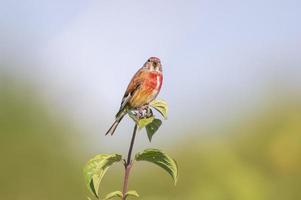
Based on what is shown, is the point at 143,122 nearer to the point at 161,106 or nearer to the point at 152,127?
the point at 152,127

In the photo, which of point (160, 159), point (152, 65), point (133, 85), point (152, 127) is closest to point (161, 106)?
point (152, 127)

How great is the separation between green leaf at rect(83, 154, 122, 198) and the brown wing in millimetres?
1964

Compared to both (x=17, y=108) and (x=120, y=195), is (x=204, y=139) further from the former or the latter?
(x=17, y=108)

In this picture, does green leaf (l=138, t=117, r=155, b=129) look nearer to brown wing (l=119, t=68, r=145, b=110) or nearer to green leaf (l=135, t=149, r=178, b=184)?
green leaf (l=135, t=149, r=178, b=184)

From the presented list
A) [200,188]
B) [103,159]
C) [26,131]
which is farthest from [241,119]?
[103,159]

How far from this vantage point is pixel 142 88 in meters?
5.37

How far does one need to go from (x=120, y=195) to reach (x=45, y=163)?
15.8 m

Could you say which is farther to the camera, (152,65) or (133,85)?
(152,65)

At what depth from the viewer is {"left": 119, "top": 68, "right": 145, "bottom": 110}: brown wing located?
5043 millimetres

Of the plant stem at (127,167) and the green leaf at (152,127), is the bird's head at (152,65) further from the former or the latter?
the plant stem at (127,167)

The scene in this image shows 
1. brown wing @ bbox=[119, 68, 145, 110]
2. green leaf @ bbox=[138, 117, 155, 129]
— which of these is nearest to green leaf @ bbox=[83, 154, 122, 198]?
green leaf @ bbox=[138, 117, 155, 129]

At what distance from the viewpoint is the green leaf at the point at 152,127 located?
3.08 m

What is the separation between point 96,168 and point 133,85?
7.94 ft

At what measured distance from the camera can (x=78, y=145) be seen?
16.2 m
